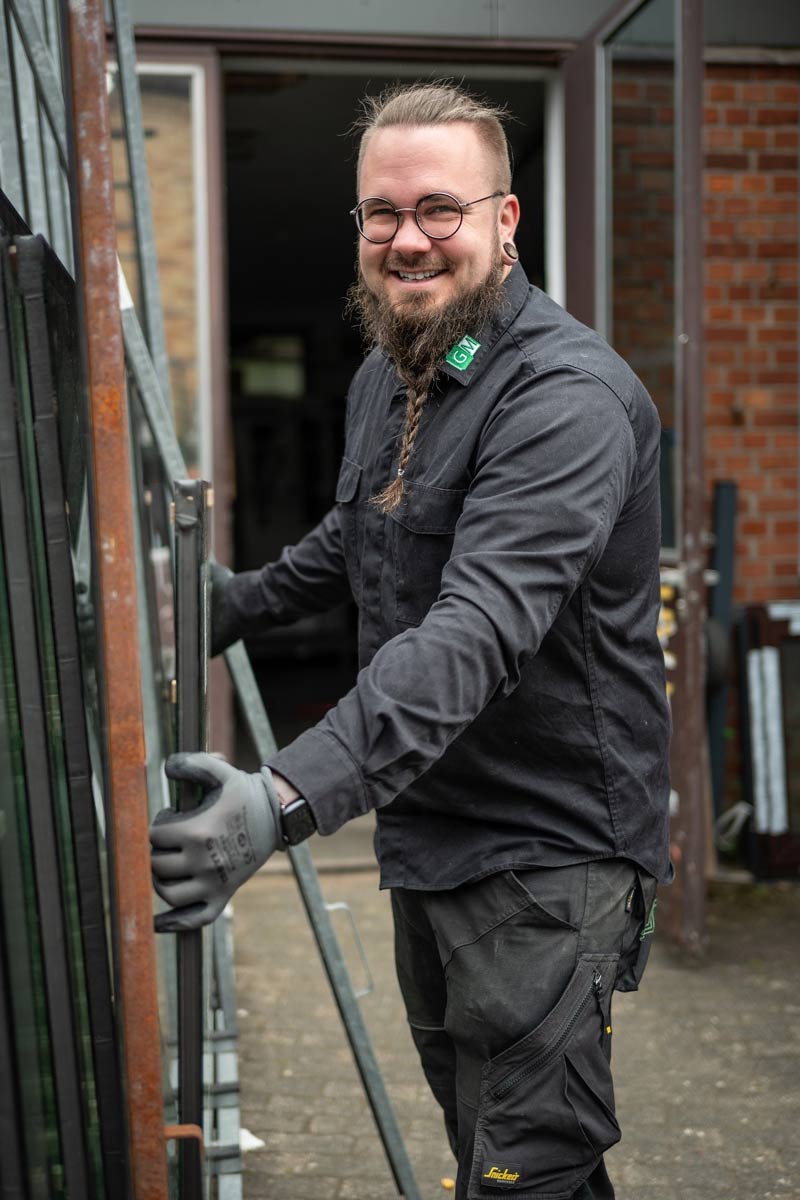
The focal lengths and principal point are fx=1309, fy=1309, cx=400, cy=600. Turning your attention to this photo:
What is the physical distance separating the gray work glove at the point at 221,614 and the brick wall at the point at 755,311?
337 centimetres

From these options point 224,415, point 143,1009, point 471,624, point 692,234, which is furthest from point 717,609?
point 143,1009

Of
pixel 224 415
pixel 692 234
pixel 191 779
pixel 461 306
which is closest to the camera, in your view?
pixel 191 779

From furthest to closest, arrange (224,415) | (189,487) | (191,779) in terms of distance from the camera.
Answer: (224,415), (189,487), (191,779)

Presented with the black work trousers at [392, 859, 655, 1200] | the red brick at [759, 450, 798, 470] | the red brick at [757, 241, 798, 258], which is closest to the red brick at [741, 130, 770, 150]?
the red brick at [757, 241, 798, 258]

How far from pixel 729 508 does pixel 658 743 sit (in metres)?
3.38

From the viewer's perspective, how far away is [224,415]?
5234mm

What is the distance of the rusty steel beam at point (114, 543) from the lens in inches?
58.1

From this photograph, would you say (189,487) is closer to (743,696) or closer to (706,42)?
(743,696)

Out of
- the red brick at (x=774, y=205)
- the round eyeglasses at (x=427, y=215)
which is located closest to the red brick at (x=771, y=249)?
the red brick at (x=774, y=205)

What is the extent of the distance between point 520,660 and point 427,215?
0.74 m

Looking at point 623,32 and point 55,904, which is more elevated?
point 623,32

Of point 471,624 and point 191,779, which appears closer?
point 191,779

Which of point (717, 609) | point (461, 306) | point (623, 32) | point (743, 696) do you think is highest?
point (623, 32)

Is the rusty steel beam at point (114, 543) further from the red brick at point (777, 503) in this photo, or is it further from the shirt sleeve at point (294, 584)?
the red brick at point (777, 503)
